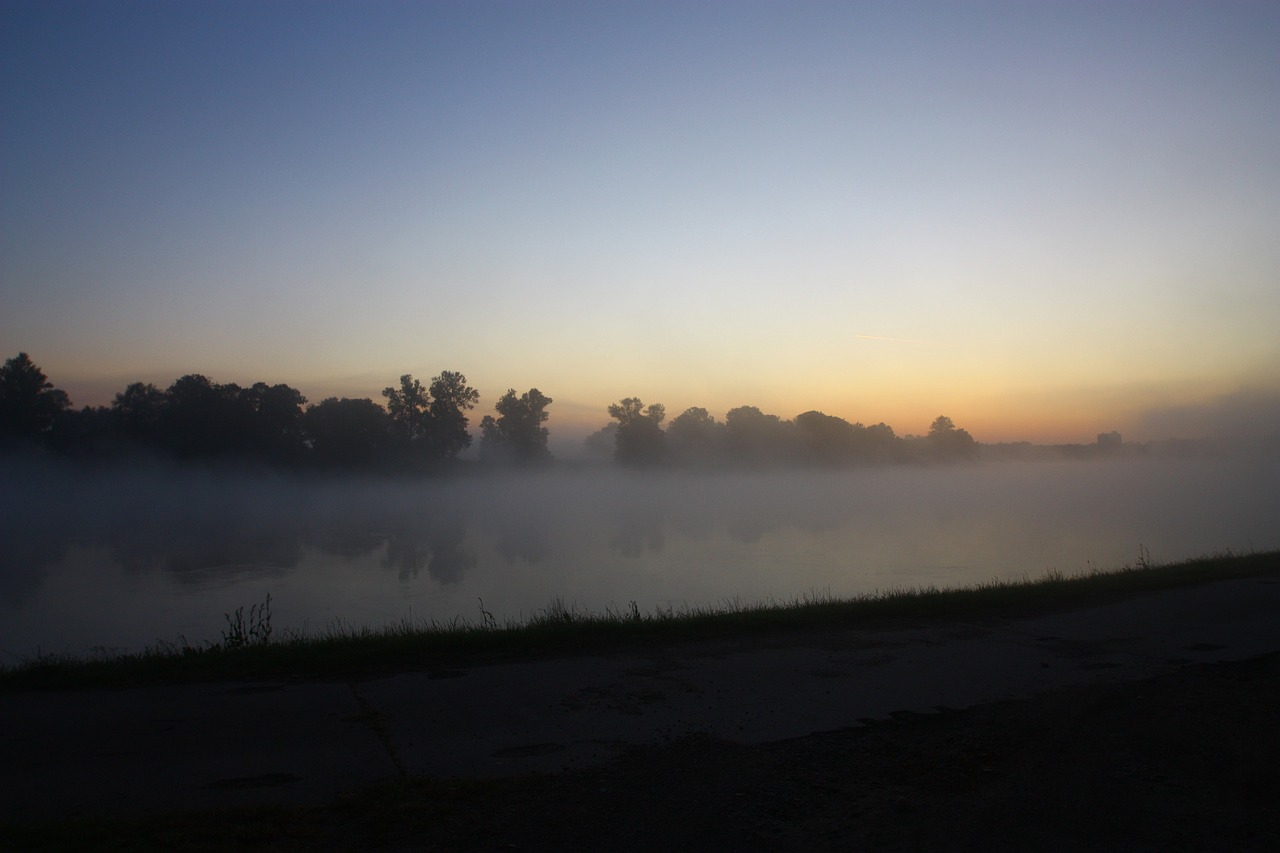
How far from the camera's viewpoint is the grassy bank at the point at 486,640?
731cm

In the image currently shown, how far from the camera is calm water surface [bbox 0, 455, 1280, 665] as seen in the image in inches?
707

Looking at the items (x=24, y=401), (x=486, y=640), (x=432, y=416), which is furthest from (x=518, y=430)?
(x=486, y=640)

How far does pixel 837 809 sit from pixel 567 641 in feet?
15.0

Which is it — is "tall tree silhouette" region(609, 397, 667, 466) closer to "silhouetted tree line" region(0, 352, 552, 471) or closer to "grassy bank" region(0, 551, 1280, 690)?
"silhouetted tree line" region(0, 352, 552, 471)

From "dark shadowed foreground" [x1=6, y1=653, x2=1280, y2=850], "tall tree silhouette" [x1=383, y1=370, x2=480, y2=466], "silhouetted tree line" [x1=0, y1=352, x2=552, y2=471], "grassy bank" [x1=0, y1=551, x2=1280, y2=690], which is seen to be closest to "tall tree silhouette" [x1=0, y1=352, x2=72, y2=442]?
"silhouetted tree line" [x1=0, y1=352, x2=552, y2=471]

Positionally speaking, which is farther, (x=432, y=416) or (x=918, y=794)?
(x=432, y=416)

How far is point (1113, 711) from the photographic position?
243 inches

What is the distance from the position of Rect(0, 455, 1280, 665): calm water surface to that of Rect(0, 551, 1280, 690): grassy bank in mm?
5897

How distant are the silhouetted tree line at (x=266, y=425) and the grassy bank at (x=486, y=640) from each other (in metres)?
52.7

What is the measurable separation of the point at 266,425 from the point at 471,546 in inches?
1433

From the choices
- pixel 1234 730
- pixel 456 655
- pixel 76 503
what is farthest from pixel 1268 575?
pixel 76 503

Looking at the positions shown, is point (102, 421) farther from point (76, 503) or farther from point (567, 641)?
point (567, 641)

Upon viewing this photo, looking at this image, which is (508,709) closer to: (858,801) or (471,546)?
(858,801)

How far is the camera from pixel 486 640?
8609 millimetres
